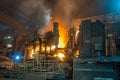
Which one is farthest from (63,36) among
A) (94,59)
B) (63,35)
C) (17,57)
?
(94,59)

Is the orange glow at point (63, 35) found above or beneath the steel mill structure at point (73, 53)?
above

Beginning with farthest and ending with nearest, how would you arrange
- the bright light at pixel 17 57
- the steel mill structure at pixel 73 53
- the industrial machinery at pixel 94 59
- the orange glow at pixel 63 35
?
the orange glow at pixel 63 35
the bright light at pixel 17 57
the steel mill structure at pixel 73 53
the industrial machinery at pixel 94 59

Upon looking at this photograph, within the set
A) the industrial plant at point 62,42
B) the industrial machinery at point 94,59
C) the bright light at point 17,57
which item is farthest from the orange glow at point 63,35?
the industrial machinery at point 94,59

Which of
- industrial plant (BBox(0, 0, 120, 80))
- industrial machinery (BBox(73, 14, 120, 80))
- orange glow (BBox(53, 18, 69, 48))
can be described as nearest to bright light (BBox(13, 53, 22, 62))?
industrial plant (BBox(0, 0, 120, 80))

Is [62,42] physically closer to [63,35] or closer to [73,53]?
[63,35]

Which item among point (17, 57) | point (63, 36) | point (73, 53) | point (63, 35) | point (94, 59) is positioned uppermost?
point (63, 35)

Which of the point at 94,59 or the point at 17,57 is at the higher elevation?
the point at 94,59

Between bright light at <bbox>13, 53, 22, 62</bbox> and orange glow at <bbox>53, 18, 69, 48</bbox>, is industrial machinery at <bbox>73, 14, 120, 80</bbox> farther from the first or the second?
bright light at <bbox>13, 53, 22, 62</bbox>

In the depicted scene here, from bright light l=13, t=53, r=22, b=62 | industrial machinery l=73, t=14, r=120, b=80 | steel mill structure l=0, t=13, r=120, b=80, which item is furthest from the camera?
bright light l=13, t=53, r=22, b=62

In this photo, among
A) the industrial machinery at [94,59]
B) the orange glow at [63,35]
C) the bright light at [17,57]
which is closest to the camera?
the industrial machinery at [94,59]

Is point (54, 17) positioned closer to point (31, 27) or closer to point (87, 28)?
point (31, 27)

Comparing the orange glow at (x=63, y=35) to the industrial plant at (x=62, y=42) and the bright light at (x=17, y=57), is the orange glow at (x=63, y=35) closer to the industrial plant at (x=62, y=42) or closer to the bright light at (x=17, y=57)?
the industrial plant at (x=62, y=42)

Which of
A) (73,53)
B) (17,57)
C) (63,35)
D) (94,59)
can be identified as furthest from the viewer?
(63,35)

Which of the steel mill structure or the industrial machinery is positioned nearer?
the industrial machinery
